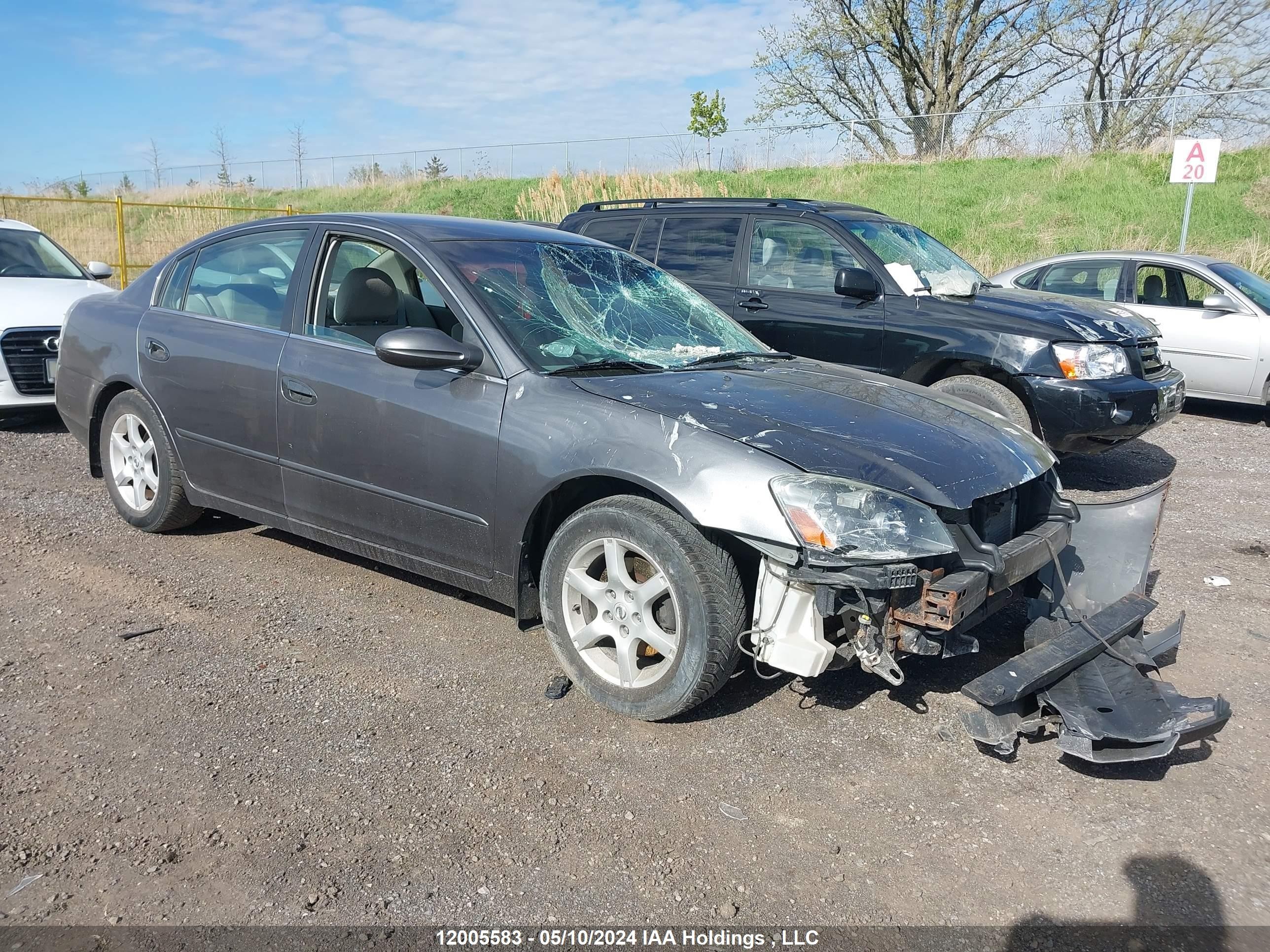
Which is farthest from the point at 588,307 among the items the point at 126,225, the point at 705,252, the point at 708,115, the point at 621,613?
the point at 708,115

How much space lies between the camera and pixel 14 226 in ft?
30.3

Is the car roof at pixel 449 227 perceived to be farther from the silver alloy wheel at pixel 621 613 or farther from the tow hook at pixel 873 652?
the tow hook at pixel 873 652

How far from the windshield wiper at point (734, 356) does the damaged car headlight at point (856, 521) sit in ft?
3.65

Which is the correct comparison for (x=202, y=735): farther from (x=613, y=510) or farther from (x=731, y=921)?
(x=731, y=921)

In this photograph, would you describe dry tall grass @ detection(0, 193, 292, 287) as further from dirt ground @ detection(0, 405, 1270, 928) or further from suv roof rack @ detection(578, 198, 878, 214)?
dirt ground @ detection(0, 405, 1270, 928)

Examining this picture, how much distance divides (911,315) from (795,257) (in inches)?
40.6

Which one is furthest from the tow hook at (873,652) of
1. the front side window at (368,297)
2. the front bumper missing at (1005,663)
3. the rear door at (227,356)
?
the rear door at (227,356)

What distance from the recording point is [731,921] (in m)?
2.44

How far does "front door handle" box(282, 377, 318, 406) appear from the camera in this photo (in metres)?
4.26

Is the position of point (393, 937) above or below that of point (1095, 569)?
below

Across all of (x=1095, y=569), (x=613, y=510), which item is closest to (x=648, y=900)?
(x=613, y=510)

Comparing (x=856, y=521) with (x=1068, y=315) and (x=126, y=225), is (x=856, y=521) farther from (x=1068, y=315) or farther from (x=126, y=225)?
(x=126, y=225)

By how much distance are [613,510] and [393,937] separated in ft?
4.89

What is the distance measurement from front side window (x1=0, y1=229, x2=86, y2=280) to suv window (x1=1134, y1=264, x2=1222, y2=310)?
1019 centimetres
